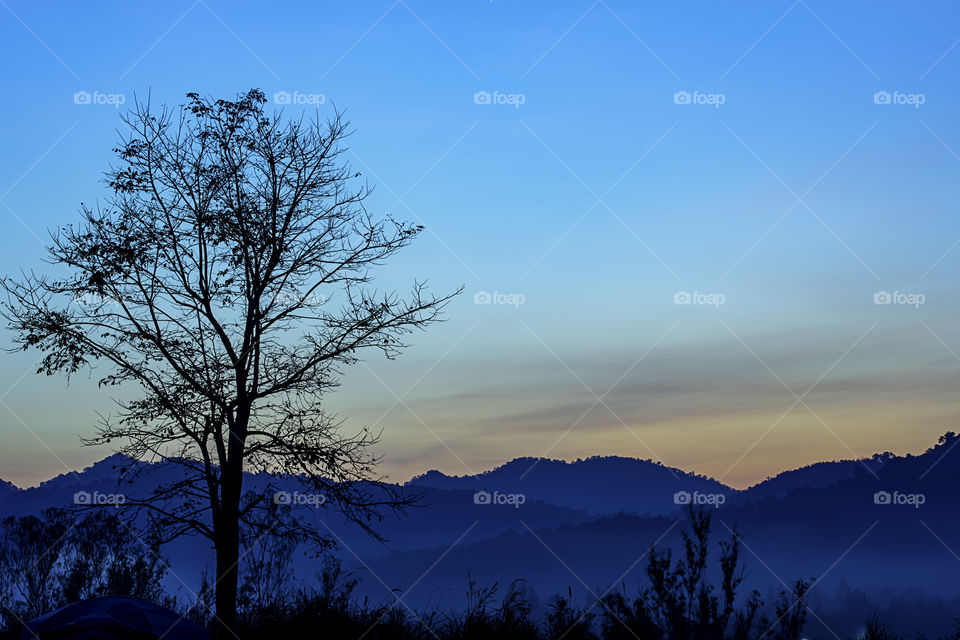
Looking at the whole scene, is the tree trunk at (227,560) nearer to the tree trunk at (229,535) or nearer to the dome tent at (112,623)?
the tree trunk at (229,535)

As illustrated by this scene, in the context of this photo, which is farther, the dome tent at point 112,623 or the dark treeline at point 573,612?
the dark treeline at point 573,612

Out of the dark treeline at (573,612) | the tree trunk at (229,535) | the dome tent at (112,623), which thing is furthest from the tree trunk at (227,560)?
the dome tent at (112,623)

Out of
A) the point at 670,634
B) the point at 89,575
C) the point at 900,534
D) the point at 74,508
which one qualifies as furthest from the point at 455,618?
the point at 900,534

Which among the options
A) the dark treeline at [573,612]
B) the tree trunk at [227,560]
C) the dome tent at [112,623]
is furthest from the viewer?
the tree trunk at [227,560]

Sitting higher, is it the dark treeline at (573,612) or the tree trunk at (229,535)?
the tree trunk at (229,535)

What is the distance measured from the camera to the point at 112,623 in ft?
24.6

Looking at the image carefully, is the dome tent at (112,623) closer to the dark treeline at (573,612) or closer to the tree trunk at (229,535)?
the dark treeline at (573,612)

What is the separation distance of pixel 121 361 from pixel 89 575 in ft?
42.7

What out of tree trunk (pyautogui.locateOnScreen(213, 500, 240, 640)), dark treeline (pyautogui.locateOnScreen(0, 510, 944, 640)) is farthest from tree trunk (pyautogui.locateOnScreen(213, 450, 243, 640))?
dark treeline (pyautogui.locateOnScreen(0, 510, 944, 640))

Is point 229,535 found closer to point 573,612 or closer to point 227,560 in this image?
point 227,560

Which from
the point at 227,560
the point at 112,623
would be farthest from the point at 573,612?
the point at 227,560

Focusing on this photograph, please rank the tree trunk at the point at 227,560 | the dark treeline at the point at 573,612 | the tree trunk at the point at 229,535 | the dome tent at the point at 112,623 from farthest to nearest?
1. the tree trunk at the point at 229,535
2. the tree trunk at the point at 227,560
3. the dark treeline at the point at 573,612
4. the dome tent at the point at 112,623

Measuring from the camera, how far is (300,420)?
15.9 m

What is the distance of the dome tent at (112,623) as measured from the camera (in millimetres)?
7379
